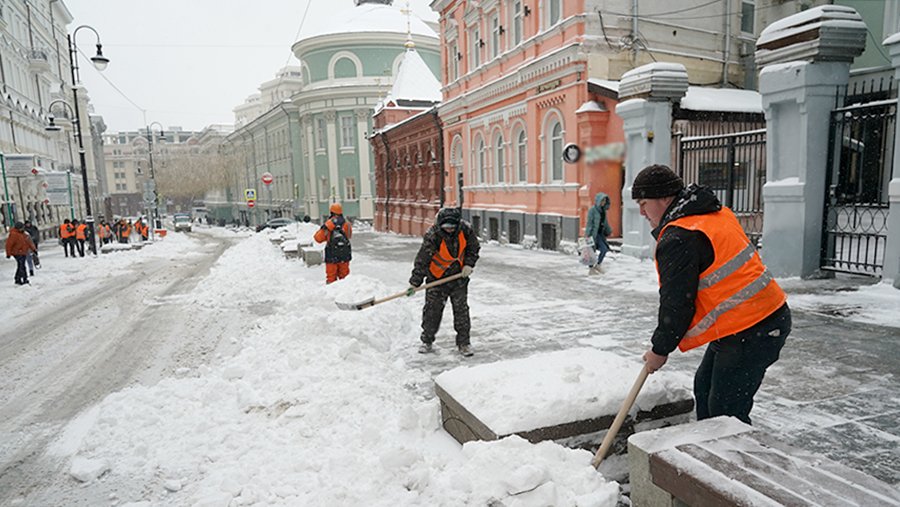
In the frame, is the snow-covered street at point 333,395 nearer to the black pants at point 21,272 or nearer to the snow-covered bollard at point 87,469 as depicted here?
the snow-covered bollard at point 87,469

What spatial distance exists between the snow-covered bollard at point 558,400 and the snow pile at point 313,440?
231 mm

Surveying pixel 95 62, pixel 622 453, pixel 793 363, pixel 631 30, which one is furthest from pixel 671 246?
pixel 95 62

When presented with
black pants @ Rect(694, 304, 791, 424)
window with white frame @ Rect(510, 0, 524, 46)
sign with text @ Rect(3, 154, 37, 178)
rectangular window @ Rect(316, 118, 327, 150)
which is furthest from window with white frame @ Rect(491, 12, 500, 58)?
rectangular window @ Rect(316, 118, 327, 150)

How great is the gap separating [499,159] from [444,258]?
1402 cm

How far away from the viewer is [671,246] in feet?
8.94

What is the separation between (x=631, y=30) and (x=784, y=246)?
8312 millimetres

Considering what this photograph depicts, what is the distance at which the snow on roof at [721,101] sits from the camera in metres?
12.9

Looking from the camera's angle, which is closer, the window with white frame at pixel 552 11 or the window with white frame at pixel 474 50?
the window with white frame at pixel 552 11

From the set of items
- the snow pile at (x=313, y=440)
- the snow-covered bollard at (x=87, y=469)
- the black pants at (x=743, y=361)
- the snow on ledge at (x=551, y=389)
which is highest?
the black pants at (x=743, y=361)

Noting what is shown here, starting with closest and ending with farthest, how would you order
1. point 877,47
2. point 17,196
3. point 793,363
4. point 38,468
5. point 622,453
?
1. point 622,453
2. point 38,468
3. point 793,363
4. point 877,47
5. point 17,196

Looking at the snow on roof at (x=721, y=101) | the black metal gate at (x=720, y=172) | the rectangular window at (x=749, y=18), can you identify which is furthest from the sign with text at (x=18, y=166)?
the rectangular window at (x=749, y=18)

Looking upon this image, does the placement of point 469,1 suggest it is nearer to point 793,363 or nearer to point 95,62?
point 95,62

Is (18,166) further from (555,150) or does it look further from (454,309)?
(454,309)

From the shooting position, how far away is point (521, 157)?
1798cm
